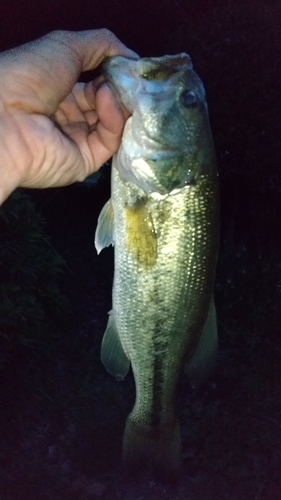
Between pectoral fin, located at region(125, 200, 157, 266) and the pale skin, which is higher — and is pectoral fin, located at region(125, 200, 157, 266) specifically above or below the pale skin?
below

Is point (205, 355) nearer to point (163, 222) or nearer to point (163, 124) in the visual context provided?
point (163, 222)

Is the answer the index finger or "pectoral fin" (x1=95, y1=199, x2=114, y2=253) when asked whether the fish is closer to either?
"pectoral fin" (x1=95, y1=199, x2=114, y2=253)

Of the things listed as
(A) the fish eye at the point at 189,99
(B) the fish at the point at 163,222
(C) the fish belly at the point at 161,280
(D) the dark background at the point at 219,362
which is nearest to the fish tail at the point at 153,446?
(C) the fish belly at the point at 161,280

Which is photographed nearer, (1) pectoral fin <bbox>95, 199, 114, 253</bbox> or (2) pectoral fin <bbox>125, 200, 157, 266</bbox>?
(2) pectoral fin <bbox>125, 200, 157, 266</bbox>

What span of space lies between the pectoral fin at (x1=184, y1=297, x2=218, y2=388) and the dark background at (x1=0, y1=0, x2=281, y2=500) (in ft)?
5.56

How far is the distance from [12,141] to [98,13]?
7.30 feet

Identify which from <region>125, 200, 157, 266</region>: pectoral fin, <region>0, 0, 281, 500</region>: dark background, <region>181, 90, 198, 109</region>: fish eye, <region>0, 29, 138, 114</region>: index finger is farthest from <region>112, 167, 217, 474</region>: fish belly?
<region>0, 0, 281, 500</region>: dark background

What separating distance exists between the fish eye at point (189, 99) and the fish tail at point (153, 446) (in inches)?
40.9

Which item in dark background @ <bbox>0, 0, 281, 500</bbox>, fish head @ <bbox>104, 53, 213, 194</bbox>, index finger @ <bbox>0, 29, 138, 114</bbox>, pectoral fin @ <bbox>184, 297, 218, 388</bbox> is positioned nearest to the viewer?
fish head @ <bbox>104, 53, 213, 194</bbox>

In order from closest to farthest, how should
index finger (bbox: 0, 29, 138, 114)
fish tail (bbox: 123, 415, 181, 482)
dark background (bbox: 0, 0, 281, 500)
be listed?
index finger (bbox: 0, 29, 138, 114) → fish tail (bbox: 123, 415, 181, 482) → dark background (bbox: 0, 0, 281, 500)

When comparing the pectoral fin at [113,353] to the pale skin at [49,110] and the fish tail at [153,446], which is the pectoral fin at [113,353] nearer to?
the fish tail at [153,446]

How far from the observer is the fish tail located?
5.75 ft

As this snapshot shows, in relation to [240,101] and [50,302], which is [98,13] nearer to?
[240,101]

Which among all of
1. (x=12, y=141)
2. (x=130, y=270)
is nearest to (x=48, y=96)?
(x=12, y=141)
